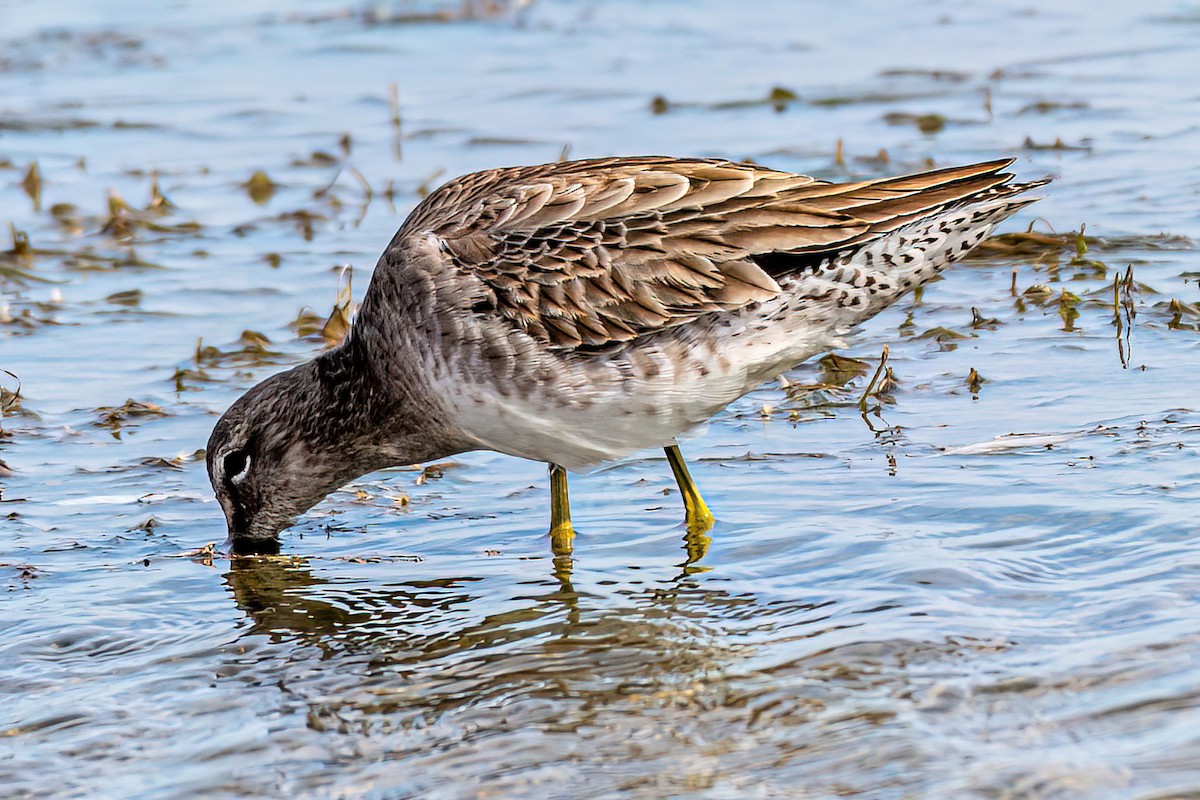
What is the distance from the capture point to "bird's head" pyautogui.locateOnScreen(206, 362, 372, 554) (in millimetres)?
6039

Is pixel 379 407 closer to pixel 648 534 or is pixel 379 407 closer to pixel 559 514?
pixel 559 514

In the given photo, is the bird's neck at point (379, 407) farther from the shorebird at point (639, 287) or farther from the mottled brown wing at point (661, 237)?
the mottled brown wing at point (661, 237)

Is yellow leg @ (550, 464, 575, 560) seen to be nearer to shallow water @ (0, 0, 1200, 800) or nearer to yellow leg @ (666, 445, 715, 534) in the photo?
shallow water @ (0, 0, 1200, 800)

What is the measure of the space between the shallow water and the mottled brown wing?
530 millimetres

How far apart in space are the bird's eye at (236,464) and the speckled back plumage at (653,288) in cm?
87

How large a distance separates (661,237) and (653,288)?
0.18 metres

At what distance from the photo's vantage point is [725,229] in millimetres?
5434

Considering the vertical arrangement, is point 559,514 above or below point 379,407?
below

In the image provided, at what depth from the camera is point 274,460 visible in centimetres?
610

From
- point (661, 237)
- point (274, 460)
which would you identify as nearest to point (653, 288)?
point (661, 237)

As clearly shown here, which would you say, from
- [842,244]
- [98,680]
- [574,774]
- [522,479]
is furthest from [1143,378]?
[98,680]

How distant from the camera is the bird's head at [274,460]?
19.8 feet

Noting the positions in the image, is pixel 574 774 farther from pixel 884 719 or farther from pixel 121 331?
pixel 121 331

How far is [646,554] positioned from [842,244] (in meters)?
1.22
